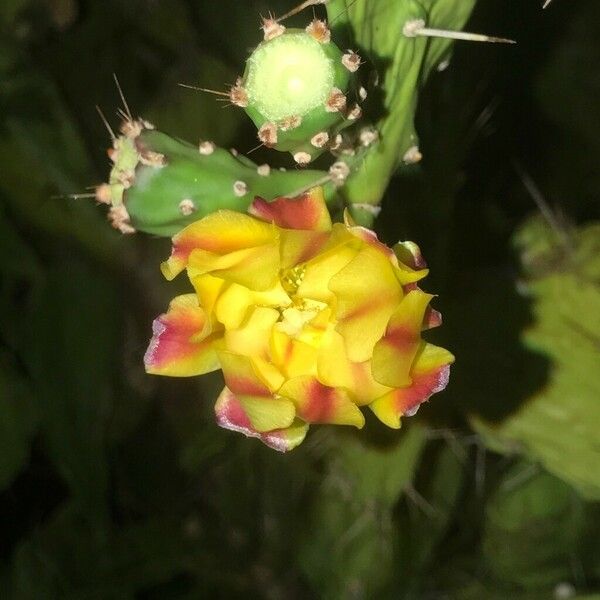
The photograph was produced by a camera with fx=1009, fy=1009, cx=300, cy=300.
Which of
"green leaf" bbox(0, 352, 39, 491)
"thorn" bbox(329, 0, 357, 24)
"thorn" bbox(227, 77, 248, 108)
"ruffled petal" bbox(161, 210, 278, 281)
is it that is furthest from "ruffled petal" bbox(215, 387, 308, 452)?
"green leaf" bbox(0, 352, 39, 491)

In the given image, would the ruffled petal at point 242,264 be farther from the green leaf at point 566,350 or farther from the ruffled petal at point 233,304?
the green leaf at point 566,350

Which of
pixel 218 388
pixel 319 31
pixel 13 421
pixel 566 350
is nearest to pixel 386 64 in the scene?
pixel 319 31

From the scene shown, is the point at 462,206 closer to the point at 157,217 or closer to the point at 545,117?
the point at 545,117

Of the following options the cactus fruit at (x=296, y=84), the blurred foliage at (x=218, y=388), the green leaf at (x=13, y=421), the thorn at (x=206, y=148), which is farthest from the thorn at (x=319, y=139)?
the green leaf at (x=13, y=421)


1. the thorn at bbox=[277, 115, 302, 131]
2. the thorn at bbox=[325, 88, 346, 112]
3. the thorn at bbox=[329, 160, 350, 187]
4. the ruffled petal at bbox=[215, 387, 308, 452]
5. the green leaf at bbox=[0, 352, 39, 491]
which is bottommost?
the green leaf at bbox=[0, 352, 39, 491]

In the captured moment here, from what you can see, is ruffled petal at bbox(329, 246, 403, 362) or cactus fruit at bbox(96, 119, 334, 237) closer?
ruffled petal at bbox(329, 246, 403, 362)

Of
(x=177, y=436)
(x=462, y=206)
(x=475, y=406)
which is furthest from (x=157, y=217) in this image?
(x=177, y=436)

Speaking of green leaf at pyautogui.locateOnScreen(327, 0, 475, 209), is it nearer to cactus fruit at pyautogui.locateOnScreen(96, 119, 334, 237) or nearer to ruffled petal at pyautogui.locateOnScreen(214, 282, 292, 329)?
cactus fruit at pyautogui.locateOnScreen(96, 119, 334, 237)

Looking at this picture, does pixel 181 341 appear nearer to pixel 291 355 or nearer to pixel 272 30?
pixel 291 355
